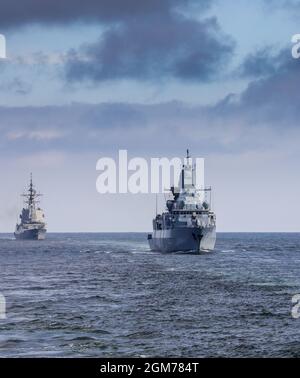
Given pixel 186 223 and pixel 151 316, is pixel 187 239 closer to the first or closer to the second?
pixel 186 223

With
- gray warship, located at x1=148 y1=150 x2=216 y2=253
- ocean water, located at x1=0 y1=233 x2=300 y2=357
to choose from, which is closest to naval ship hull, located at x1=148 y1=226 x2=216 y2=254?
gray warship, located at x1=148 y1=150 x2=216 y2=253

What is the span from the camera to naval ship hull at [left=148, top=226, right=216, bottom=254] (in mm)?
125250

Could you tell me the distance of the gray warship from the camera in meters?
125

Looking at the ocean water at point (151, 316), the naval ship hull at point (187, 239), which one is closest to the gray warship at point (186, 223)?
the naval ship hull at point (187, 239)

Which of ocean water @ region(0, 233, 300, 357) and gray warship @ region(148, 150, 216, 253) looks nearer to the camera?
ocean water @ region(0, 233, 300, 357)

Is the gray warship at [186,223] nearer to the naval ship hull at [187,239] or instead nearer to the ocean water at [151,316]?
the naval ship hull at [187,239]

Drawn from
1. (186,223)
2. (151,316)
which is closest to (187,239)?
(186,223)

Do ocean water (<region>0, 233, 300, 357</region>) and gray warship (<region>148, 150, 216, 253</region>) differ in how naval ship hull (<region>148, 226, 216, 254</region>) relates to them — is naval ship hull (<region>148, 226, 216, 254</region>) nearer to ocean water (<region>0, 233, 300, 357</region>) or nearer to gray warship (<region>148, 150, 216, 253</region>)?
gray warship (<region>148, 150, 216, 253</region>)

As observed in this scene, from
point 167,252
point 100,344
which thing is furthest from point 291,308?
point 167,252

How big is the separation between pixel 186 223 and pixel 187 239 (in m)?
3.08

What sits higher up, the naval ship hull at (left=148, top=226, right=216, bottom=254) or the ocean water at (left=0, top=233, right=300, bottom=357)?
the naval ship hull at (left=148, top=226, right=216, bottom=254)

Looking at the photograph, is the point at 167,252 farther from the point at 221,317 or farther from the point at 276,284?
the point at 221,317

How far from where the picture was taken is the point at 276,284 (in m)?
69.2
